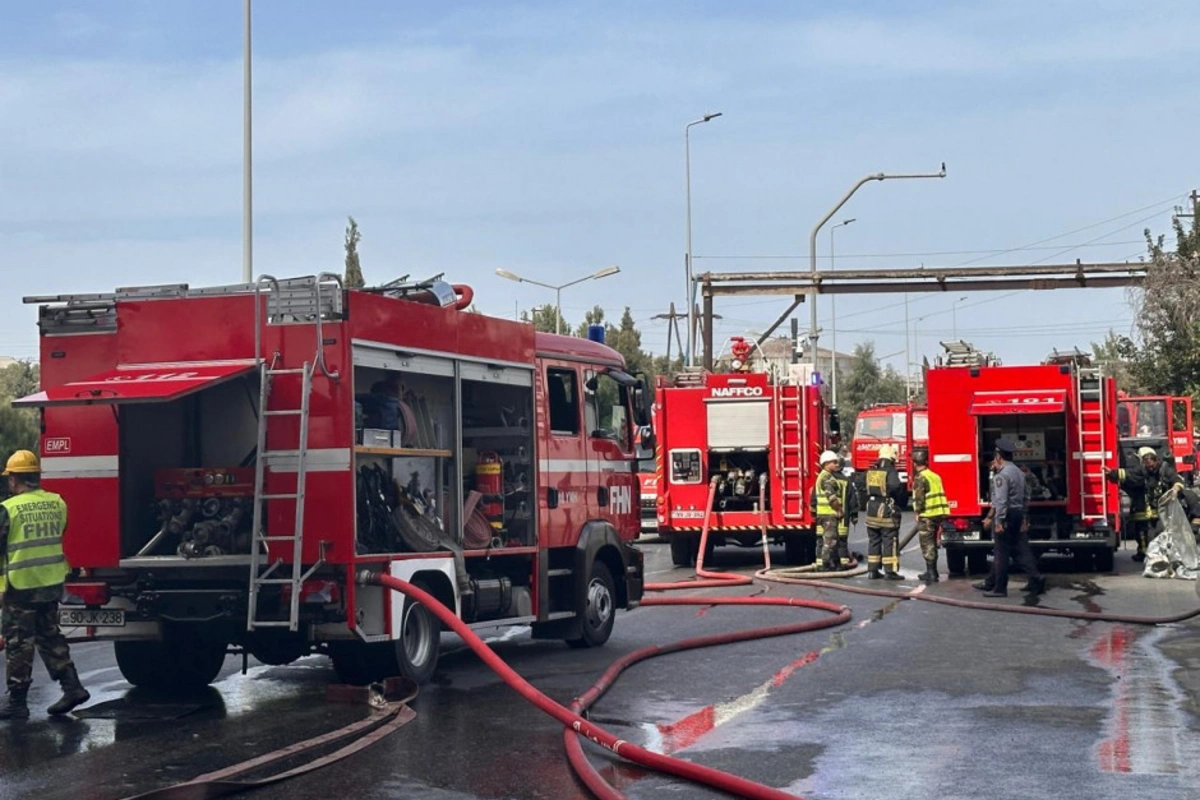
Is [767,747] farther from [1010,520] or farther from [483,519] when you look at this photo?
[1010,520]

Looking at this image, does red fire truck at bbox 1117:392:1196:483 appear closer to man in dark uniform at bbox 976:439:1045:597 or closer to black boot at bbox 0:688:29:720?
man in dark uniform at bbox 976:439:1045:597

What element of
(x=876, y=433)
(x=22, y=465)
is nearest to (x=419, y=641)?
(x=22, y=465)

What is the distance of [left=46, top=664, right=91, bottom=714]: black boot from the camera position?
10.0 meters

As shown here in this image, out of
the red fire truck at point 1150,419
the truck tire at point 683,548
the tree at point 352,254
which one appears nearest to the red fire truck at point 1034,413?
the truck tire at point 683,548

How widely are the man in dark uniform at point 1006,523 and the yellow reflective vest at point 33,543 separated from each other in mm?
10831

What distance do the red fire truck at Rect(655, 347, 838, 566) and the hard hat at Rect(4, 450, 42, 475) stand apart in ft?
44.3

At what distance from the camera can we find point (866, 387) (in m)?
83.2

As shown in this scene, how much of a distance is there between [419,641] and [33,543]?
2584 millimetres

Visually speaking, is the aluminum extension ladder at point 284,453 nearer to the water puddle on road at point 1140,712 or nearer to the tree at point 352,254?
the water puddle on road at point 1140,712

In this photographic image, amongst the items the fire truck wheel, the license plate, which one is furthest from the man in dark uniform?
the license plate

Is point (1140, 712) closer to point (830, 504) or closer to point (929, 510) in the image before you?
point (929, 510)

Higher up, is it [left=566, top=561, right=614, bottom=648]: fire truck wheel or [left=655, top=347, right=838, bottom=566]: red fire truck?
[left=655, top=347, right=838, bottom=566]: red fire truck

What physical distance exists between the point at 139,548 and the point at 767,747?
452cm

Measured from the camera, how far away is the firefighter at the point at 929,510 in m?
19.9
